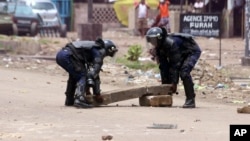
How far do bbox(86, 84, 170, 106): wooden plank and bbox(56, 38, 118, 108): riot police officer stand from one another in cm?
19

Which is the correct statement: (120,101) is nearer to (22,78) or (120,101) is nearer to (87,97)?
(87,97)

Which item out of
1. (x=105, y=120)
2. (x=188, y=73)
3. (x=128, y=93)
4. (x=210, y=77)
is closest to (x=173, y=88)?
(x=188, y=73)

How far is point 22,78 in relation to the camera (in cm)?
2200

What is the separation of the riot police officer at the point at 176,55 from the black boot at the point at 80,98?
1.47 m

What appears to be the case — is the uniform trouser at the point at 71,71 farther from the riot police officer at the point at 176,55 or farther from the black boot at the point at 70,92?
the riot police officer at the point at 176,55

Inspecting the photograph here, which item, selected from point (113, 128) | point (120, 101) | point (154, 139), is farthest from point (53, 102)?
point (154, 139)

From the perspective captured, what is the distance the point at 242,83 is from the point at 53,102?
20.5 feet

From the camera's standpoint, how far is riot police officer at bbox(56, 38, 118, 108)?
50.0ft

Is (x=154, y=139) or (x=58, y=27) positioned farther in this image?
(x=58, y=27)

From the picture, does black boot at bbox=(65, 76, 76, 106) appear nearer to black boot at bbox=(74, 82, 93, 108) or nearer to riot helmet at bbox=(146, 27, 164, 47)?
black boot at bbox=(74, 82, 93, 108)

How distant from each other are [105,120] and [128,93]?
2358 mm

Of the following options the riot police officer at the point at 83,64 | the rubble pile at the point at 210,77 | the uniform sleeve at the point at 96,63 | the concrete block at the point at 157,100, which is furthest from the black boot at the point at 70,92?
the rubble pile at the point at 210,77

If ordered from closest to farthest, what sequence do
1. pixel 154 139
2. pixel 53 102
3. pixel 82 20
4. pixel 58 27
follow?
1. pixel 154 139
2. pixel 53 102
3. pixel 58 27
4. pixel 82 20

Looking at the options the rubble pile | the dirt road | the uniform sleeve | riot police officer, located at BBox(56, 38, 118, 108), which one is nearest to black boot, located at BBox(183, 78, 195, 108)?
the dirt road
